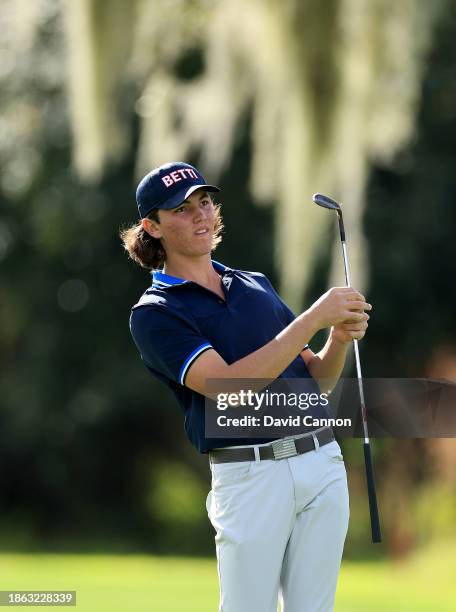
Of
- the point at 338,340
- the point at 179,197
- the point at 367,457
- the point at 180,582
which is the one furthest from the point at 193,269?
the point at 180,582

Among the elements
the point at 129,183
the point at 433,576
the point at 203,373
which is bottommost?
the point at 433,576

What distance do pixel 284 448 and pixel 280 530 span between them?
18 cm

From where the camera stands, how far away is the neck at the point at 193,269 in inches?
119

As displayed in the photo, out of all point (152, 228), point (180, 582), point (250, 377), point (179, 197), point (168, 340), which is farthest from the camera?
point (180, 582)

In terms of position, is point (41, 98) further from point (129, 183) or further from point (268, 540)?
point (268, 540)

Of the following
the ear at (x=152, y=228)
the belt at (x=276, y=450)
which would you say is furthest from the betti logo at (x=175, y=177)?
the belt at (x=276, y=450)

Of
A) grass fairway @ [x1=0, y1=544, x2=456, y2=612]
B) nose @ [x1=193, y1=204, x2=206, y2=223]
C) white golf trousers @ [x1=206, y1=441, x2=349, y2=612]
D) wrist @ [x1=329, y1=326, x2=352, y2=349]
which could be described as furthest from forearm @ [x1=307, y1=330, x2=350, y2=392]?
grass fairway @ [x1=0, y1=544, x2=456, y2=612]

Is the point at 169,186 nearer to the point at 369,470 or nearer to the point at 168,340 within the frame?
the point at 168,340

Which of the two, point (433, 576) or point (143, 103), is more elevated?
point (143, 103)

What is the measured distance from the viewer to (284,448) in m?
2.83

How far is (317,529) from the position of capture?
112 inches

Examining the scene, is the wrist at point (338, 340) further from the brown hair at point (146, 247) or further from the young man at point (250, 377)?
the brown hair at point (146, 247)

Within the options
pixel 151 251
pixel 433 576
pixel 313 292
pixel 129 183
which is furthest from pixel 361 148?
pixel 129 183

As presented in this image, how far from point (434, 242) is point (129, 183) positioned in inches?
117
